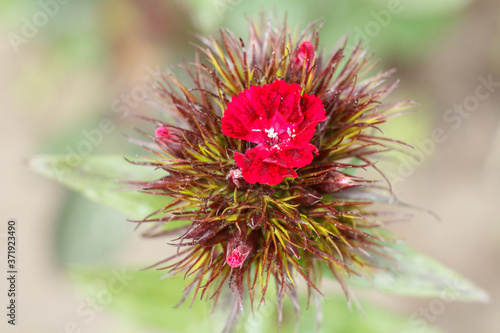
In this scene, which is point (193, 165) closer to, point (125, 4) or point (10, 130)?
point (125, 4)

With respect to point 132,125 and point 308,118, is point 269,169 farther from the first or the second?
point 132,125

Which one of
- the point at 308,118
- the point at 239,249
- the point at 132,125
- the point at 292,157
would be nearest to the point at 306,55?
the point at 308,118

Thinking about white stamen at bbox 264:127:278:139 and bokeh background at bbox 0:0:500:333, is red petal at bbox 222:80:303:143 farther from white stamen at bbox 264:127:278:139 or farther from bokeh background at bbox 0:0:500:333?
bokeh background at bbox 0:0:500:333

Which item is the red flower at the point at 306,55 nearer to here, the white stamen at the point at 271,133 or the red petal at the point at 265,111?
the red petal at the point at 265,111

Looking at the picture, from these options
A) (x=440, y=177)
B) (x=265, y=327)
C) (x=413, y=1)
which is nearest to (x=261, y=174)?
(x=265, y=327)

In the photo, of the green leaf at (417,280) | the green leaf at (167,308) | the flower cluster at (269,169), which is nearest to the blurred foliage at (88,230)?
the green leaf at (167,308)
